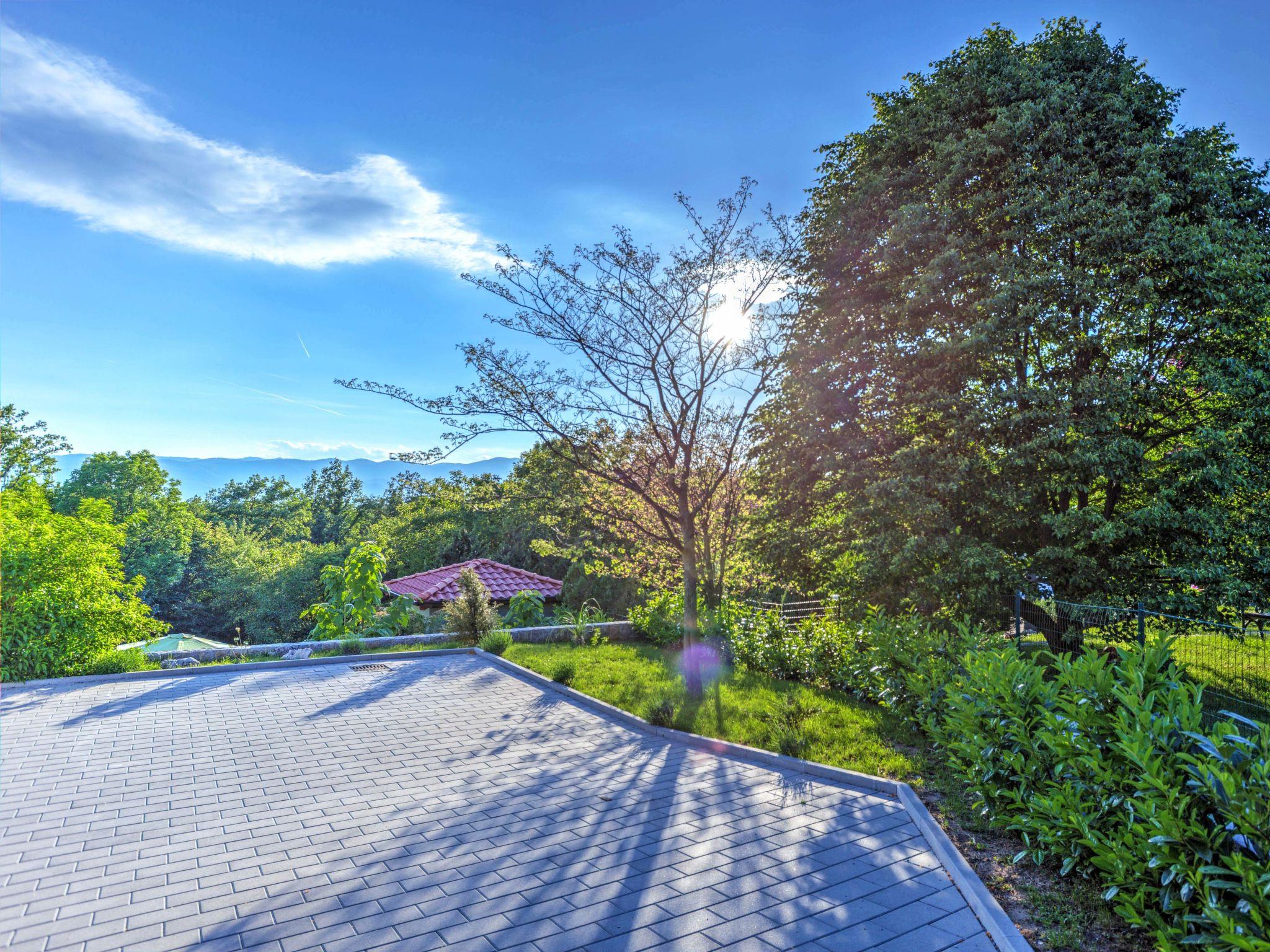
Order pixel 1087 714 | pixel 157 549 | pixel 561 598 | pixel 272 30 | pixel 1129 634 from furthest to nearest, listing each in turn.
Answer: pixel 157 549
pixel 561 598
pixel 1129 634
pixel 272 30
pixel 1087 714

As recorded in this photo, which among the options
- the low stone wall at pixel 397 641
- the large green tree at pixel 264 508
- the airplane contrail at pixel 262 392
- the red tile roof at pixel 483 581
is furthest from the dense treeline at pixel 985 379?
the large green tree at pixel 264 508

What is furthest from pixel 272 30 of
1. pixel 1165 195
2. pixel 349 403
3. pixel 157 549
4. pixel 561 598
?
pixel 157 549

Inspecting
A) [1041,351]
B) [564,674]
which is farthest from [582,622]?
[1041,351]

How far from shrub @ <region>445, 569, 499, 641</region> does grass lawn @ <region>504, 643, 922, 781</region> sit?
4.39 ft

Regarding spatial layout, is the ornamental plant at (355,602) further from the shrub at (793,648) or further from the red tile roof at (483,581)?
the shrub at (793,648)

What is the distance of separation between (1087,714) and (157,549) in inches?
1762

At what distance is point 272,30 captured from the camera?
7.21 metres

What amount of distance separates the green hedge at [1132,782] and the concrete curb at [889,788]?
418mm

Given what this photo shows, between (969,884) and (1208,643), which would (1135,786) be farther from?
(1208,643)

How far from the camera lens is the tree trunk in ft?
29.3

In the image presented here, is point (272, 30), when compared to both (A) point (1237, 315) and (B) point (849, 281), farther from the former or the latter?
(A) point (1237, 315)

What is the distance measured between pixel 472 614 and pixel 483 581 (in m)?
5.03

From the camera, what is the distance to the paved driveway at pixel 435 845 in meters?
3.73

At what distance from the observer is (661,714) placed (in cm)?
791
